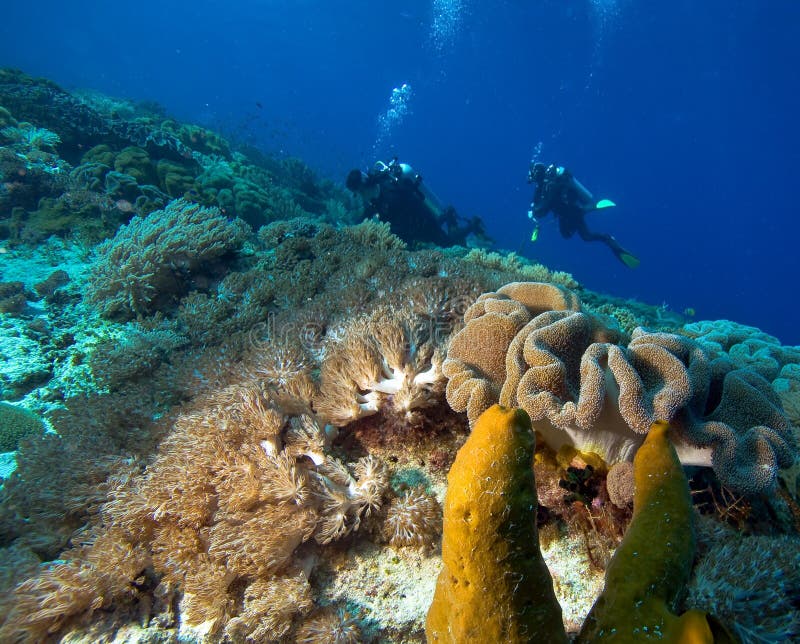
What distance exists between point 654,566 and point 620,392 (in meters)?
0.92

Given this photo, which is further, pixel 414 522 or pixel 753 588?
pixel 414 522

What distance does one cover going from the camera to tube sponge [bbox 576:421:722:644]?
50.7 inches

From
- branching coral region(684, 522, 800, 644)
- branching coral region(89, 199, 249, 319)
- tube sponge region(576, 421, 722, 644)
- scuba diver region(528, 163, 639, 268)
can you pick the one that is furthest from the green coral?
scuba diver region(528, 163, 639, 268)

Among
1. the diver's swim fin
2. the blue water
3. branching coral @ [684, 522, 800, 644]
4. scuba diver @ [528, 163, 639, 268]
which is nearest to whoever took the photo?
branching coral @ [684, 522, 800, 644]

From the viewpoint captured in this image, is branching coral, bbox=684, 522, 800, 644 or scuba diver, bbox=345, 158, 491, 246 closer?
branching coral, bbox=684, 522, 800, 644

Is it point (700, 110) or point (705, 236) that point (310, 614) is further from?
point (705, 236)

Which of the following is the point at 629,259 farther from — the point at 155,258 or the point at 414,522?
the point at 414,522

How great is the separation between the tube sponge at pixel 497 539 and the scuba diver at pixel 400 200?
10.9m

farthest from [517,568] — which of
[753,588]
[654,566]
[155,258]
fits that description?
[155,258]

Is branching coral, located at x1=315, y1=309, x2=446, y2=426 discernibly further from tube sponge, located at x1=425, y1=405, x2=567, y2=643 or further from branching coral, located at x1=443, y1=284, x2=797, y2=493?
tube sponge, located at x1=425, y1=405, x2=567, y2=643

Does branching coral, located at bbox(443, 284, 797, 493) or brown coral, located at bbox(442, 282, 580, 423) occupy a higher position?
brown coral, located at bbox(442, 282, 580, 423)

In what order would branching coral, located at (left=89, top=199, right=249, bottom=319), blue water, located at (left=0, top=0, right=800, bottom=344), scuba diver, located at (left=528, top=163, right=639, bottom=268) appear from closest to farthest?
branching coral, located at (left=89, top=199, right=249, bottom=319), scuba diver, located at (left=528, top=163, right=639, bottom=268), blue water, located at (left=0, top=0, right=800, bottom=344)

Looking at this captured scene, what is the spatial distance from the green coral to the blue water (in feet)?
102

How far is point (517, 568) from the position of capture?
51.9 inches
